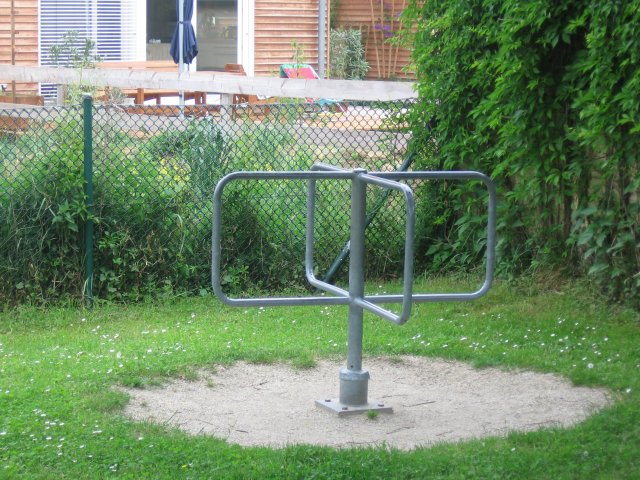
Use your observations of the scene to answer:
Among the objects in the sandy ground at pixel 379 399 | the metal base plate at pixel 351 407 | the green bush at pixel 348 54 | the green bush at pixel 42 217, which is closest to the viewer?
the sandy ground at pixel 379 399

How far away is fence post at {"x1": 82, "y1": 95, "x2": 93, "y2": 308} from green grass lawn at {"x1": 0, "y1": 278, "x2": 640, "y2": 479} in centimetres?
20

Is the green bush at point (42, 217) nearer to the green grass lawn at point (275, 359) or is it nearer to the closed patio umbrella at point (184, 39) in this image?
the green grass lawn at point (275, 359)

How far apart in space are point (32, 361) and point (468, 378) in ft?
8.27

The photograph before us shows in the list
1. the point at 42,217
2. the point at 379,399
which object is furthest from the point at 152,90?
the point at 379,399

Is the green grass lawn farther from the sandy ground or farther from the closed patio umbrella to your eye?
the closed patio umbrella

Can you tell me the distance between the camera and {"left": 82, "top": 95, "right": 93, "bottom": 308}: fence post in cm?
742

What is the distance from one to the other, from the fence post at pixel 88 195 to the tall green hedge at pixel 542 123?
8.79ft

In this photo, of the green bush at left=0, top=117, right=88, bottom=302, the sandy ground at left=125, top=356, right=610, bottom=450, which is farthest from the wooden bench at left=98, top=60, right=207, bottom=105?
the sandy ground at left=125, top=356, right=610, bottom=450

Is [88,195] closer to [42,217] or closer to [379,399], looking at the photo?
[42,217]

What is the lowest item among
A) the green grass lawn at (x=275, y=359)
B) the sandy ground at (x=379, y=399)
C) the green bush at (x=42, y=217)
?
the sandy ground at (x=379, y=399)

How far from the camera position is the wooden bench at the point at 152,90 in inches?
632

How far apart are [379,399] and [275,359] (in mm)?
896

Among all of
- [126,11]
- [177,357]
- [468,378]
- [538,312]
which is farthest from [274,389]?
[126,11]

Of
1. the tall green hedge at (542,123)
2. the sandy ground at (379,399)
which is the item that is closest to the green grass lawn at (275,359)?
the sandy ground at (379,399)
